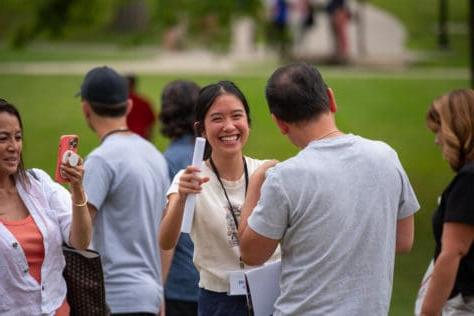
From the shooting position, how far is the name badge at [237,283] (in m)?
5.54

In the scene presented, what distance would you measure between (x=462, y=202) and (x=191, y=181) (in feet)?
3.52

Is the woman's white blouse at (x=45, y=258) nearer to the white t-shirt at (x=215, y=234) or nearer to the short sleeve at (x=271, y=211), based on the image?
the white t-shirt at (x=215, y=234)

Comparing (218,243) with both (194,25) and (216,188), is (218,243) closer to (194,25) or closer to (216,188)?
(216,188)

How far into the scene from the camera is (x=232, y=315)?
18.4 feet

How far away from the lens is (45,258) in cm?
542

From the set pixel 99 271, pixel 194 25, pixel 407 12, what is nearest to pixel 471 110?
pixel 99 271

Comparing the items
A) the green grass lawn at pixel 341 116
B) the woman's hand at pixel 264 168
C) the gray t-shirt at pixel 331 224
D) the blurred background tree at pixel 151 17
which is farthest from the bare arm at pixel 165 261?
the green grass lawn at pixel 341 116

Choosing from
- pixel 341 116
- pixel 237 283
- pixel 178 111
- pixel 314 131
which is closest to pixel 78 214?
pixel 237 283

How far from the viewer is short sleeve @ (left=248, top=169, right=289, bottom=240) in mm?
4887

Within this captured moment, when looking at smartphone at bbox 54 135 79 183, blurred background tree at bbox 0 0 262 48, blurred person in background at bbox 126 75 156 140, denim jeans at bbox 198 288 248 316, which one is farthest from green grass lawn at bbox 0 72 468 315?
smartphone at bbox 54 135 79 183

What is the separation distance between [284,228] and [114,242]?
2043 millimetres

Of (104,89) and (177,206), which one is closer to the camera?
(177,206)

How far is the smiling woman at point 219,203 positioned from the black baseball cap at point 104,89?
1.35 m

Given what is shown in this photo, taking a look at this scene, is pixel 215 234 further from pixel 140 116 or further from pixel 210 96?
pixel 140 116
